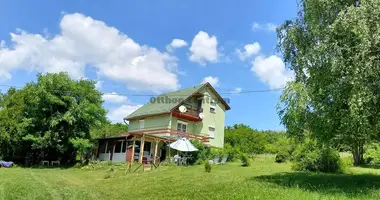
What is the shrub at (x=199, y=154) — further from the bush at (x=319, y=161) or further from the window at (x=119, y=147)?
the window at (x=119, y=147)

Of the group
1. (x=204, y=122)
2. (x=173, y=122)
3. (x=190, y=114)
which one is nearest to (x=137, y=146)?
(x=173, y=122)

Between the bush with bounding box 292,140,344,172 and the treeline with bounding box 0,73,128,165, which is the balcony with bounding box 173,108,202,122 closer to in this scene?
the treeline with bounding box 0,73,128,165

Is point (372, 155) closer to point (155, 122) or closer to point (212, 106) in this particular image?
point (212, 106)

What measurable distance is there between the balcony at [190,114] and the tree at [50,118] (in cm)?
740

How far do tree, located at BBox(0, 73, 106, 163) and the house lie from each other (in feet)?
12.2

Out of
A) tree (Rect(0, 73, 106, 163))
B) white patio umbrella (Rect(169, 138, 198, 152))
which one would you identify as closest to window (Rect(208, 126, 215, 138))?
white patio umbrella (Rect(169, 138, 198, 152))

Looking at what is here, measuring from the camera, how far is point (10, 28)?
872 inches

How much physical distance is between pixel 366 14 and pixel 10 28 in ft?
68.7

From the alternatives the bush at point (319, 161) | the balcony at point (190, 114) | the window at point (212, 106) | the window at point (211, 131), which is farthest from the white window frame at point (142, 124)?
the bush at point (319, 161)

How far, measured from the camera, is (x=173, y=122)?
33.1 meters

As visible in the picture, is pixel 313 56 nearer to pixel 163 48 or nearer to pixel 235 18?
pixel 235 18

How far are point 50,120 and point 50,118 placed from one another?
30 cm

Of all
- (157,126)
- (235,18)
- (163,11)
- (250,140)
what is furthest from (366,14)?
(250,140)

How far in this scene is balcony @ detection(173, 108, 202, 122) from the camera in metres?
33.2
